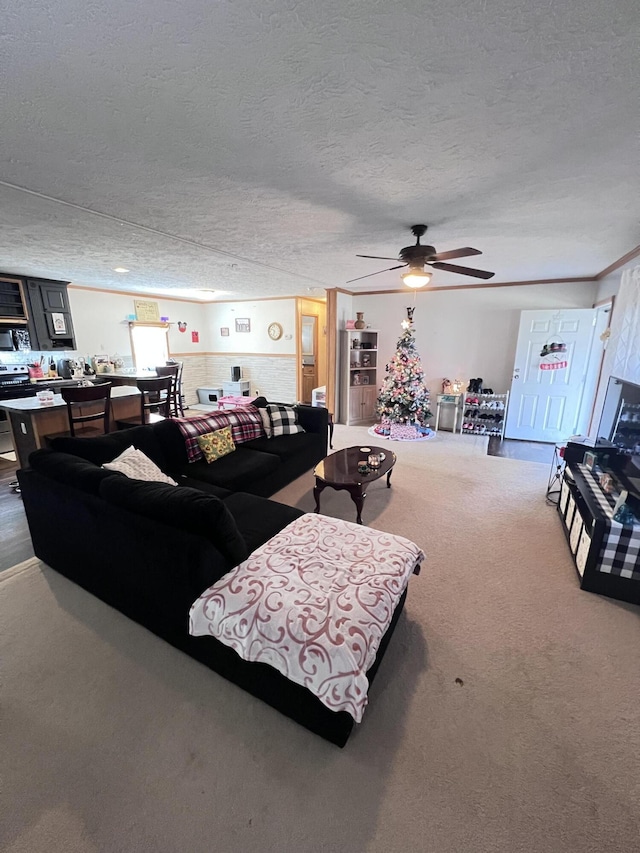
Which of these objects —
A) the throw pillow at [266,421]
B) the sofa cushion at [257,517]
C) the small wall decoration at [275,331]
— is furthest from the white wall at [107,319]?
the sofa cushion at [257,517]

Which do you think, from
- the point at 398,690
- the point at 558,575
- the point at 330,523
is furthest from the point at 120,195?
the point at 558,575

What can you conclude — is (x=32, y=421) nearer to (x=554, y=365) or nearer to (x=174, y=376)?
(x=174, y=376)

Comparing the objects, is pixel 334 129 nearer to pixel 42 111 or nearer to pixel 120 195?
pixel 42 111

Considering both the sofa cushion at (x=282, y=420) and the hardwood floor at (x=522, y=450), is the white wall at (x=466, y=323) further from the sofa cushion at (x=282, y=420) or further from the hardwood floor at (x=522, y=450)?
the sofa cushion at (x=282, y=420)

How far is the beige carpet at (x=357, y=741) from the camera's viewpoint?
1.11m

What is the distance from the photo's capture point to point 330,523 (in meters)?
2.01

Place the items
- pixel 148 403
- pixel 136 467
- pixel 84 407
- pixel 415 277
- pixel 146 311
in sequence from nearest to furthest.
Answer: pixel 136 467
pixel 415 277
pixel 84 407
pixel 148 403
pixel 146 311

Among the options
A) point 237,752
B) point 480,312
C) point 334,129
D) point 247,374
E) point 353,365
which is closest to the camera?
point 237,752

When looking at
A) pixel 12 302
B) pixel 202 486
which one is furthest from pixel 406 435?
pixel 12 302

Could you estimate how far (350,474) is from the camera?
2.95 m

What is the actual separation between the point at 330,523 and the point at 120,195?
2448mm

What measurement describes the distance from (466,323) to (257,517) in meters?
5.06

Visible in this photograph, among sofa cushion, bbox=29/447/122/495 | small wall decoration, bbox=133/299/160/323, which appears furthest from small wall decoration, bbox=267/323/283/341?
sofa cushion, bbox=29/447/122/495

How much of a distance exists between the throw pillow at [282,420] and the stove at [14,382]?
379cm
